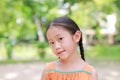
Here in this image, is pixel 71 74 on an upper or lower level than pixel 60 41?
lower

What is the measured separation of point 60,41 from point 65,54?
0.06 m

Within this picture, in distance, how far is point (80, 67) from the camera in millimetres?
1285

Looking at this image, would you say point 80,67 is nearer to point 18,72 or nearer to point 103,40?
point 18,72

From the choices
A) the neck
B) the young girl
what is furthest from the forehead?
the neck

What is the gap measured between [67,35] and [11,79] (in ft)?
17.7

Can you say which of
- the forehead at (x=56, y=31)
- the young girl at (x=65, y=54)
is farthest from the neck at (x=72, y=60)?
the forehead at (x=56, y=31)

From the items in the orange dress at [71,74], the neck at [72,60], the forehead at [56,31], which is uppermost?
the forehead at [56,31]

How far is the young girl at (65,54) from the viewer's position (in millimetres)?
1251

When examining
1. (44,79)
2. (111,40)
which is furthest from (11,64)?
(111,40)

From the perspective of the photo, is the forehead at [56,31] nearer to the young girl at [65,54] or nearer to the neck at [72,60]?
the young girl at [65,54]

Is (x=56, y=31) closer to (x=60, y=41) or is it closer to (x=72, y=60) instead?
(x=60, y=41)

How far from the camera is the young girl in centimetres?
125

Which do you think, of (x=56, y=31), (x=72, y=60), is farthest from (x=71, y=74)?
(x=56, y=31)

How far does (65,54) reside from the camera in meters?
1.27
